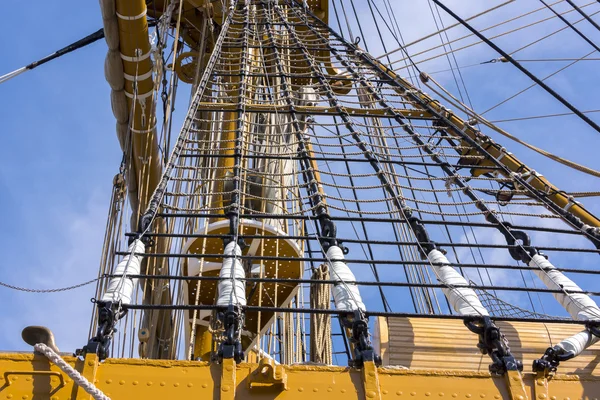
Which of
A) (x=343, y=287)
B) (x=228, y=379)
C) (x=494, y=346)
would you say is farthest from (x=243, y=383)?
(x=494, y=346)

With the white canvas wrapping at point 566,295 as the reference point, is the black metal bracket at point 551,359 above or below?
below

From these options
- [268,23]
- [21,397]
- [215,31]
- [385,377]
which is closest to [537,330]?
[385,377]

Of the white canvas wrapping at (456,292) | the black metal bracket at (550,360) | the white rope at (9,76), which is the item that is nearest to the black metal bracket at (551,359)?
the black metal bracket at (550,360)

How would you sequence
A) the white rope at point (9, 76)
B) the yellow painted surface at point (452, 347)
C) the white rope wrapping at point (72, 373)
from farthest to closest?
the white rope at point (9, 76) < the yellow painted surface at point (452, 347) < the white rope wrapping at point (72, 373)

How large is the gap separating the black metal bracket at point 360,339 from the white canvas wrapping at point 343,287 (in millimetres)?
44

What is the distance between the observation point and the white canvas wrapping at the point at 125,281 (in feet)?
7.46

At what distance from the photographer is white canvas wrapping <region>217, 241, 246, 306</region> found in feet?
7.73

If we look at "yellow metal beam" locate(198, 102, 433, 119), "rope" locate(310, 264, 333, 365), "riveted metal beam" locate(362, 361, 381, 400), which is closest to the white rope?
"yellow metal beam" locate(198, 102, 433, 119)

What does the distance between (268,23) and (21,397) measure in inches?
275

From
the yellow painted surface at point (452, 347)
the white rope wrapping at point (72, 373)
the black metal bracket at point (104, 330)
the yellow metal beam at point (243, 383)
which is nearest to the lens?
the white rope wrapping at point (72, 373)

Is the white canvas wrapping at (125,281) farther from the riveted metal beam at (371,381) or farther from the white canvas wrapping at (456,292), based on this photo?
the white canvas wrapping at (456,292)

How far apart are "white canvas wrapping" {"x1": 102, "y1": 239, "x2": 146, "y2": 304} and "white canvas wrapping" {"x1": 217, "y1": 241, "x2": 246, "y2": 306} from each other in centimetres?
32

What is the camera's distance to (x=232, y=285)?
2.42m

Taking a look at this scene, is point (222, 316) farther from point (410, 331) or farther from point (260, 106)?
point (260, 106)
